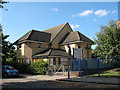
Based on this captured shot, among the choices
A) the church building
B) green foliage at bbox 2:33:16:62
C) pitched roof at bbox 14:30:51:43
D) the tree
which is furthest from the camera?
green foliage at bbox 2:33:16:62

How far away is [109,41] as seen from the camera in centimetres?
2008

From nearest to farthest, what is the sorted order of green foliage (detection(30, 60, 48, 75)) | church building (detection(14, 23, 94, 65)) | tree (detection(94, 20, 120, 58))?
tree (detection(94, 20, 120, 58)) → green foliage (detection(30, 60, 48, 75)) → church building (detection(14, 23, 94, 65))

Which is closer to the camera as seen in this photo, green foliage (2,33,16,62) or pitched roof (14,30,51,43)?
pitched roof (14,30,51,43)

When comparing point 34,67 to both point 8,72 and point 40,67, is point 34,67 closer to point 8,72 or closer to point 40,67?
point 40,67

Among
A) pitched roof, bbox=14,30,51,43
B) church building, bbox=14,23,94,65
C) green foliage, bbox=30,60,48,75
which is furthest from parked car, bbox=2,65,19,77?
pitched roof, bbox=14,30,51,43

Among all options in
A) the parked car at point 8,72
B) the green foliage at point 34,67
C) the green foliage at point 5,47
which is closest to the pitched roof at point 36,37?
the green foliage at point 5,47

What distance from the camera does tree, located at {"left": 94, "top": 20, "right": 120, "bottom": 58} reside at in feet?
64.2

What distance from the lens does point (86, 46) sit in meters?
31.8

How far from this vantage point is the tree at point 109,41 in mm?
19566

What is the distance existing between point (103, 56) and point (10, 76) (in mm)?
13017

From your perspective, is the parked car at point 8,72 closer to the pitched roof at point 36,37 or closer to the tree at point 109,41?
the pitched roof at point 36,37

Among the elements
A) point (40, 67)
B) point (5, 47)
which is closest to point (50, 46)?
point (5, 47)

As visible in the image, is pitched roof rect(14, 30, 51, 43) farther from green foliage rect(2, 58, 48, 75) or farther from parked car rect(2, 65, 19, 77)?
parked car rect(2, 65, 19, 77)

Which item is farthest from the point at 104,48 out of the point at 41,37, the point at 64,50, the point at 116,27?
the point at 41,37
